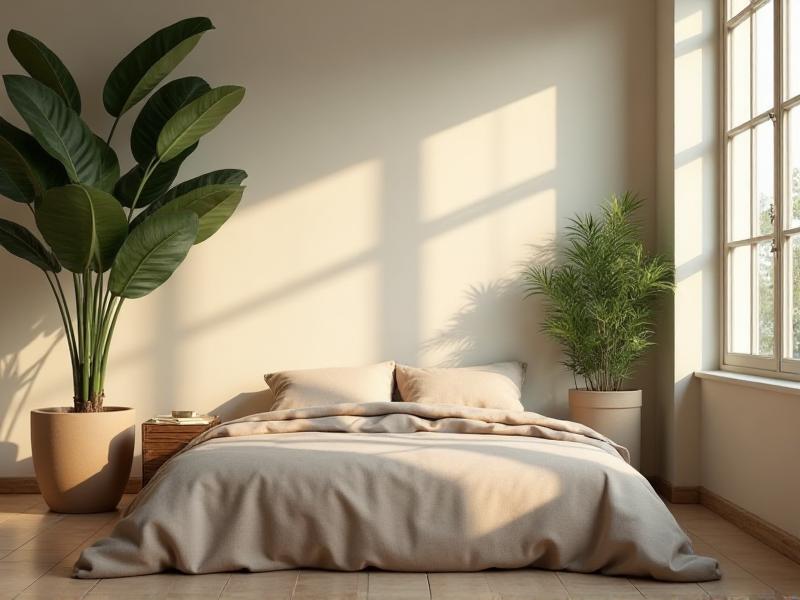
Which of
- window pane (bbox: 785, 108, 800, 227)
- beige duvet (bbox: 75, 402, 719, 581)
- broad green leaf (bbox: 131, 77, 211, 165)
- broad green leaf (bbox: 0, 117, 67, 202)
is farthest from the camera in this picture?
broad green leaf (bbox: 131, 77, 211, 165)

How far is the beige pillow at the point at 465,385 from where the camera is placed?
5125mm

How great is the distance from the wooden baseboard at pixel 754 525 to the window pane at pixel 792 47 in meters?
2.00

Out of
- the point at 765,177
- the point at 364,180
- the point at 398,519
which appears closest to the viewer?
the point at 398,519

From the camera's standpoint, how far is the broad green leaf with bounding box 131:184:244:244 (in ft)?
16.0

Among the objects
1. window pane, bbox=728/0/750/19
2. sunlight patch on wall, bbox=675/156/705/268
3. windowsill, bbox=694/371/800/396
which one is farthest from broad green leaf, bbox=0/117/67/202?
window pane, bbox=728/0/750/19

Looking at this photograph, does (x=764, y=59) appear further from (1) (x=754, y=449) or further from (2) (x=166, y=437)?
(2) (x=166, y=437)

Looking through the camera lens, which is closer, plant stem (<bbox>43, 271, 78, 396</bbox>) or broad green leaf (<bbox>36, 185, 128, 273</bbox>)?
broad green leaf (<bbox>36, 185, 128, 273</bbox>)

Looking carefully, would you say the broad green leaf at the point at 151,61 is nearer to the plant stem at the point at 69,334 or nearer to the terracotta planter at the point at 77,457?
the plant stem at the point at 69,334

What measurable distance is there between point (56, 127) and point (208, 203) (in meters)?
0.84

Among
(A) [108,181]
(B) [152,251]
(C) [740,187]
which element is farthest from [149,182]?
(C) [740,187]

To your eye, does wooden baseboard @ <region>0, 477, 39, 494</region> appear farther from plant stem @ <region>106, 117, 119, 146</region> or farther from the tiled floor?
plant stem @ <region>106, 117, 119, 146</region>

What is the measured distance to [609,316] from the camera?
5.20 metres

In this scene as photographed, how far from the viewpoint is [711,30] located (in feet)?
17.5

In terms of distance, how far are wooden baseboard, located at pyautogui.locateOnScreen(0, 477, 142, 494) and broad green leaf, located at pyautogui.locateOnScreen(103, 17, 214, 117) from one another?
2.21 metres
